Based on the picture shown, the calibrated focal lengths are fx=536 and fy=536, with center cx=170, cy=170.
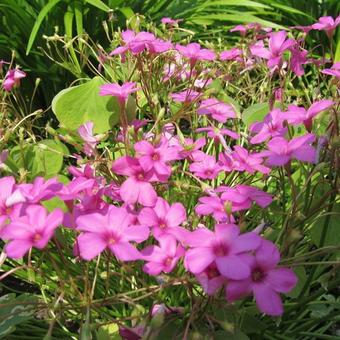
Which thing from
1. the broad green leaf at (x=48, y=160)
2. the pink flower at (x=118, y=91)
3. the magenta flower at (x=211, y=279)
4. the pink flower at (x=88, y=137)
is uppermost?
the pink flower at (x=118, y=91)

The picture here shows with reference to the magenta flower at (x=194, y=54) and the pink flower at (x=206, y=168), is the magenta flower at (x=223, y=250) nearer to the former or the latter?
the pink flower at (x=206, y=168)

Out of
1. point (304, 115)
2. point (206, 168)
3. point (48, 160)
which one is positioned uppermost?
point (304, 115)

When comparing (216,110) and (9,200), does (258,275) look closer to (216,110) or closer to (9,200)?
(9,200)

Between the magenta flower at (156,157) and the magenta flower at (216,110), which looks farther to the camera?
the magenta flower at (216,110)

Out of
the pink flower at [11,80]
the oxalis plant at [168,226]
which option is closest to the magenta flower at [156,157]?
the oxalis plant at [168,226]

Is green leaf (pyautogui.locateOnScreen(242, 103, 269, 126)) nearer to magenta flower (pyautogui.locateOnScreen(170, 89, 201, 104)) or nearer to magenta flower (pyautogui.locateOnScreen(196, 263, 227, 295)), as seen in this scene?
magenta flower (pyautogui.locateOnScreen(170, 89, 201, 104))

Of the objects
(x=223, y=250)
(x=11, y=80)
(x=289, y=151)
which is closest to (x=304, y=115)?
(x=289, y=151)
